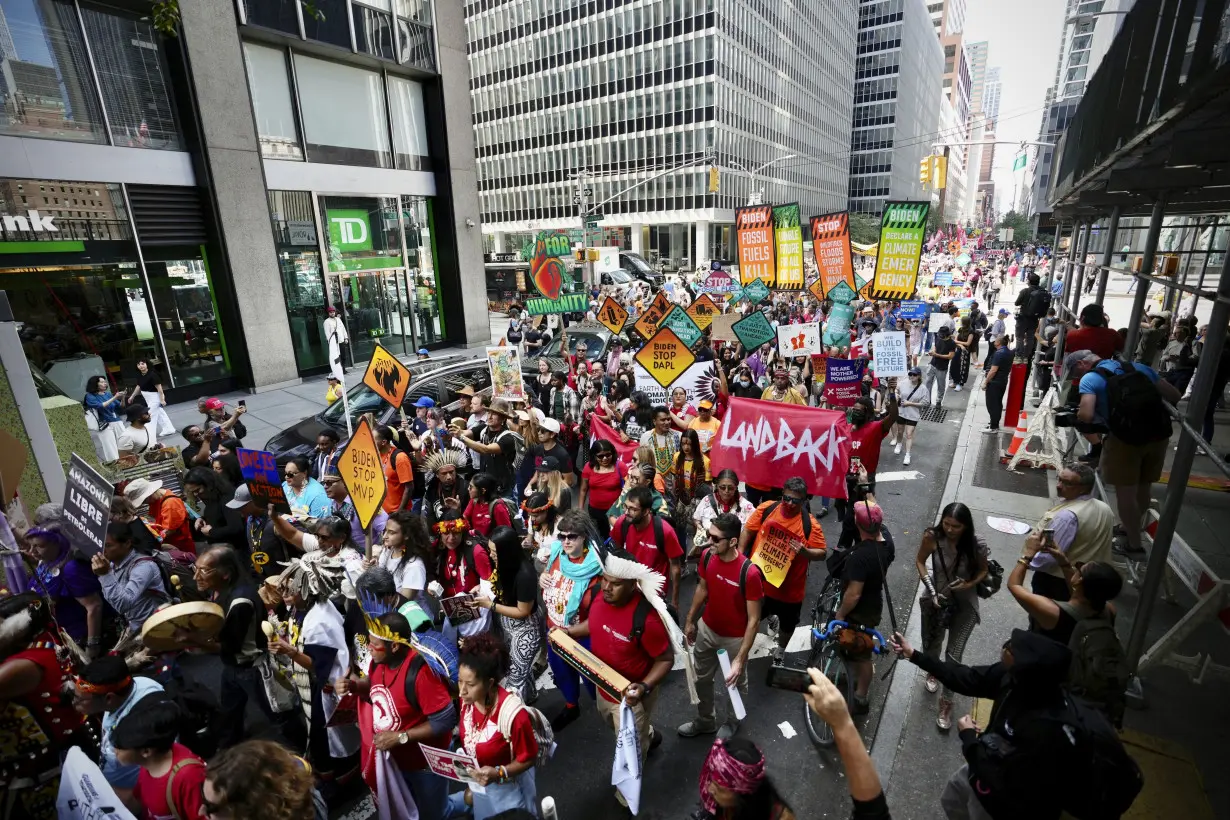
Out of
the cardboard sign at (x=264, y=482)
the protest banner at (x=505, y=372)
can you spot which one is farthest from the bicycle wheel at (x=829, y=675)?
the protest banner at (x=505, y=372)

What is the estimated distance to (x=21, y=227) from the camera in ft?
39.7

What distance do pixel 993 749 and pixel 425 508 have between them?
224 inches

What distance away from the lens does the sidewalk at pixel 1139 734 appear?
3.72m

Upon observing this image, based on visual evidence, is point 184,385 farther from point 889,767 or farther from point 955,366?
point 955,366

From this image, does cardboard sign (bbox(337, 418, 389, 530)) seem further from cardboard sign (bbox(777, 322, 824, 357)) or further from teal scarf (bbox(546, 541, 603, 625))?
cardboard sign (bbox(777, 322, 824, 357))

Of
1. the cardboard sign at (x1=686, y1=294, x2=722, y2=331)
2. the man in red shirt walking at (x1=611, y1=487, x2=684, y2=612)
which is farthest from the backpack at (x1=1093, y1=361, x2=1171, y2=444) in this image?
the cardboard sign at (x1=686, y1=294, x2=722, y2=331)

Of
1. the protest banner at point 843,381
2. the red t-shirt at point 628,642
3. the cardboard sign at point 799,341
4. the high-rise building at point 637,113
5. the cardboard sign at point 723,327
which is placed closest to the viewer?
the red t-shirt at point 628,642

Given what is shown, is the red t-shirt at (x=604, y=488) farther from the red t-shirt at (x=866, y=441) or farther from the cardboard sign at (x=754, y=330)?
the cardboard sign at (x=754, y=330)

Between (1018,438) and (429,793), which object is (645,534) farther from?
(1018,438)

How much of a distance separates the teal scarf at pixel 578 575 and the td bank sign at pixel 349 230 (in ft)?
51.9

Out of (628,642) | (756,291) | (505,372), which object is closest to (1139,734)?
(628,642)

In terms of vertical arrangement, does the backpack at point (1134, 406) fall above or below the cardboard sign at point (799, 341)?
above

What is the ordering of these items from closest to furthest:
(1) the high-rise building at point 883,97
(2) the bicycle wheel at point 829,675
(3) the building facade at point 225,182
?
(2) the bicycle wheel at point 829,675
(3) the building facade at point 225,182
(1) the high-rise building at point 883,97

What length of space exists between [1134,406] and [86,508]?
867cm
